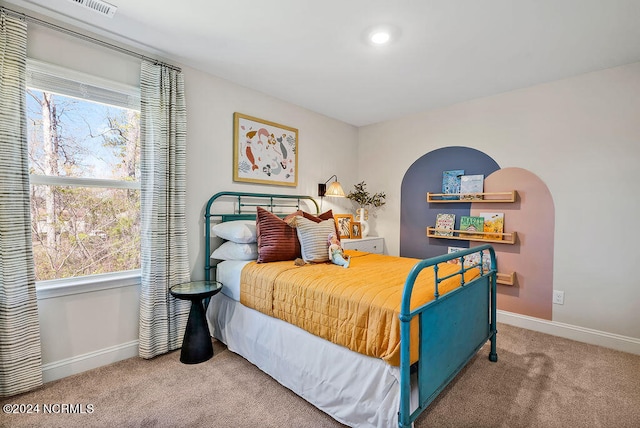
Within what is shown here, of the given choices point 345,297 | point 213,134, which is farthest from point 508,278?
point 213,134

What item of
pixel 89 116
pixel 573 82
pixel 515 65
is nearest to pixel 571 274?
pixel 573 82

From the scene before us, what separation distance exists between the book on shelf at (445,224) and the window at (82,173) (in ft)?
10.3

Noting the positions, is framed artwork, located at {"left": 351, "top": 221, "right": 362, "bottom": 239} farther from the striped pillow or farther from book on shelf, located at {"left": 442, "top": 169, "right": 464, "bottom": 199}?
the striped pillow

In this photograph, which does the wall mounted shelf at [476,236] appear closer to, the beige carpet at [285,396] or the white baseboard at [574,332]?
the white baseboard at [574,332]

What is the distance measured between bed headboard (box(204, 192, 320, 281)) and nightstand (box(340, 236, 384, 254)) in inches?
29.6

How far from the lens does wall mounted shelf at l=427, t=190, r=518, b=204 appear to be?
2970 millimetres

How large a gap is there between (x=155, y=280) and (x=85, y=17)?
1900 mm

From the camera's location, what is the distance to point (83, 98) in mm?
2131

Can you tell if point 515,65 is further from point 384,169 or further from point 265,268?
point 265,268

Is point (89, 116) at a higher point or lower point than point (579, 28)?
lower

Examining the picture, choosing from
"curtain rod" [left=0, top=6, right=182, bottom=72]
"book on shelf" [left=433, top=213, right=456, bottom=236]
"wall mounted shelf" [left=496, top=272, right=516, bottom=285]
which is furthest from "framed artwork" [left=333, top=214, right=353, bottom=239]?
"curtain rod" [left=0, top=6, right=182, bottom=72]

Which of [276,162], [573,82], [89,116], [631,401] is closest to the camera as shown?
[631,401]

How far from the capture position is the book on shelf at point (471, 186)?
3.19 m

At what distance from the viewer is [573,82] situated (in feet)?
8.80
